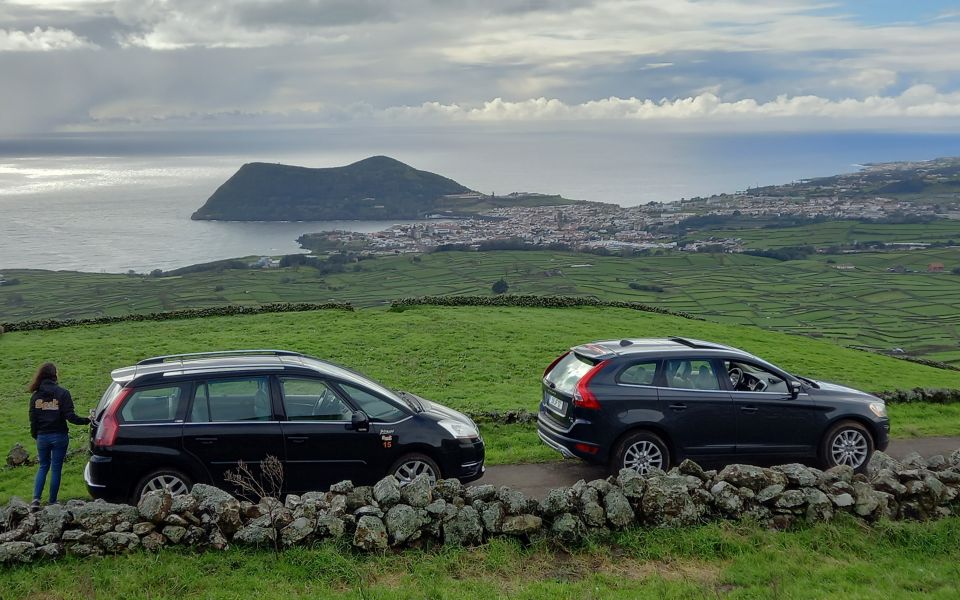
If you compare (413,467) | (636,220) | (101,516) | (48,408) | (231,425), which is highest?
(636,220)

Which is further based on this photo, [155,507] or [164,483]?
[164,483]

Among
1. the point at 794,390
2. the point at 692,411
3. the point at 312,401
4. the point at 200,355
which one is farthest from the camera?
the point at 794,390

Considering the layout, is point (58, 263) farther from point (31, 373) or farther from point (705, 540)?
point (705, 540)

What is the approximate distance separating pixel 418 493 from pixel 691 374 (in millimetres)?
5052

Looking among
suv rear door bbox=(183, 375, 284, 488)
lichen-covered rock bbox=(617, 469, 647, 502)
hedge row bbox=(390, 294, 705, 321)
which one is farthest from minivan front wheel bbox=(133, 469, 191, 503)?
hedge row bbox=(390, 294, 705, 321)

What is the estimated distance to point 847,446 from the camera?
12.1m

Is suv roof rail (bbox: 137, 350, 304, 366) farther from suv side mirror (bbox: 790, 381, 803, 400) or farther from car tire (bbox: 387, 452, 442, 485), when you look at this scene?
suv side mirror (bbox: 790, 381, 803, 400)

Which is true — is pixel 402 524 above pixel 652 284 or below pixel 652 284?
above

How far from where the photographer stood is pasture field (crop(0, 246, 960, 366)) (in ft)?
253

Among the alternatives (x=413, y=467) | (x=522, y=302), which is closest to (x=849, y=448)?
(x=413, y=467)

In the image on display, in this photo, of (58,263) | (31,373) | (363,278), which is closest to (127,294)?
(363,278)

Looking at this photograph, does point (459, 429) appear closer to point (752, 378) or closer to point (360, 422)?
point (360, 422)

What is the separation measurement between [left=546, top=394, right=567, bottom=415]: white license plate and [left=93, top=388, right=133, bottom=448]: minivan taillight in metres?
6.00

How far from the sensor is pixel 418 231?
6161 inches
